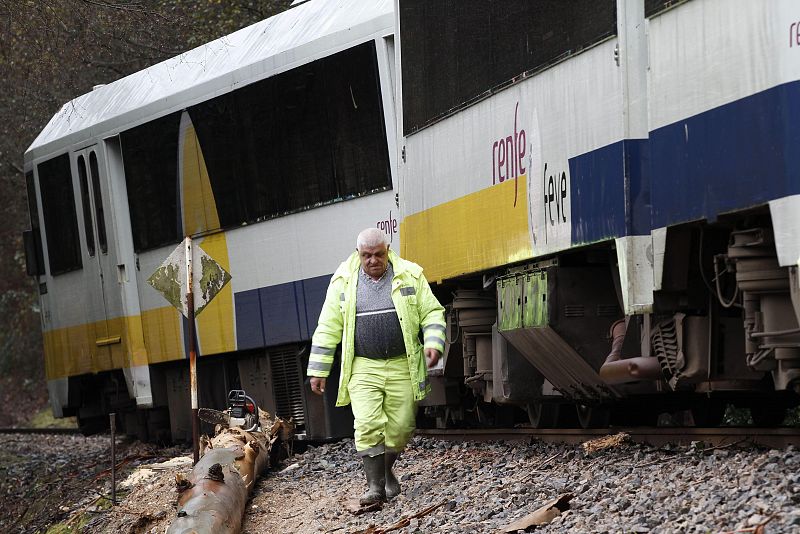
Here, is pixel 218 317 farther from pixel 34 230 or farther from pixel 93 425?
pixel 34 230

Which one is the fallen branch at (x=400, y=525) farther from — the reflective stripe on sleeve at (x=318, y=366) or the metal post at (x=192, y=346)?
the metal post at (x=192, y=346)

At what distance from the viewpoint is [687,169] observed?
750cm

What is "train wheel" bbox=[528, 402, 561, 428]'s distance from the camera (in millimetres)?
11969

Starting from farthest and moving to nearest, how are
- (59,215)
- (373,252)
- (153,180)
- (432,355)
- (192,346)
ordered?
(59,215), (153,180), (192,346), (373,252), (432,355)

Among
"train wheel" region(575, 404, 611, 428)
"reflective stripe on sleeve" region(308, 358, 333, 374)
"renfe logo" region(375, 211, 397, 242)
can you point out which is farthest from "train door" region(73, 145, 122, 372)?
"reflective stripe on sleeve" region(308, 358, 333, 374)

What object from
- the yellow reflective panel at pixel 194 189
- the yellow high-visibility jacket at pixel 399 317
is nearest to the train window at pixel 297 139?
the yellow reflective panel at pixel 194 189

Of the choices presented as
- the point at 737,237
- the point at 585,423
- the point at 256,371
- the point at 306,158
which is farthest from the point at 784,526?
the point at 256,371

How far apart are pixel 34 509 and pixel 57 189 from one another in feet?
16.1

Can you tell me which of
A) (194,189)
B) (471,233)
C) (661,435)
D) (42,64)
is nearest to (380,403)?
(661,435)

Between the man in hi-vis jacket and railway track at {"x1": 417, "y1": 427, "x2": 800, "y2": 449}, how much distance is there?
4.95 feet

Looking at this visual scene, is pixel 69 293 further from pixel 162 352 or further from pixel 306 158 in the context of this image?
pixel 306 158

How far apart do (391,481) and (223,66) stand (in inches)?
258

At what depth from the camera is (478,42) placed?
10375 mm

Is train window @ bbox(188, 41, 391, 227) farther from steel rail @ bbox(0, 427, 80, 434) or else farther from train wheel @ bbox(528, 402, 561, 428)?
steel rail @ bbox(0, 427, 80, 434)
